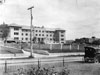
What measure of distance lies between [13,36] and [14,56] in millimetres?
4231

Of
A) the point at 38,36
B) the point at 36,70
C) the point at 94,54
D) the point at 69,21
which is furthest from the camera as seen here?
the point at 94,54

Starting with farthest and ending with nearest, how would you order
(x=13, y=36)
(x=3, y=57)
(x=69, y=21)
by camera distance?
(x=3, y=57) < (x=13, y=36) < (x=69, y=21)

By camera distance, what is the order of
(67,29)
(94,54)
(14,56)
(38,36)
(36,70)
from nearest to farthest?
(36,70) → (67,29) → (38,36) → (94,54) → (14,56)

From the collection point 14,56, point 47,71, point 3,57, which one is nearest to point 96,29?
point 47,71

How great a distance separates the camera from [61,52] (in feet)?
35.5

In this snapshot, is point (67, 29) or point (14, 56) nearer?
point (67, 29)

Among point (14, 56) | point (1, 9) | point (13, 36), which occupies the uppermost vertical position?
point (1, 9)

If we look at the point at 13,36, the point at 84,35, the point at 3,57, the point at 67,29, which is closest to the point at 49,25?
the point at 67,29

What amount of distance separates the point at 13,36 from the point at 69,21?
10.6ft

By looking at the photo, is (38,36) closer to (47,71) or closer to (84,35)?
(84,35)

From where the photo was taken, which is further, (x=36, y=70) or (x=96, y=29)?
(x=96, y=29)

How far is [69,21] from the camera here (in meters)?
5.45

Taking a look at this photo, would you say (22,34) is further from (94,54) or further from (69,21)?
(94,54)

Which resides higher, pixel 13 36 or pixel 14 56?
pixel 13 36
